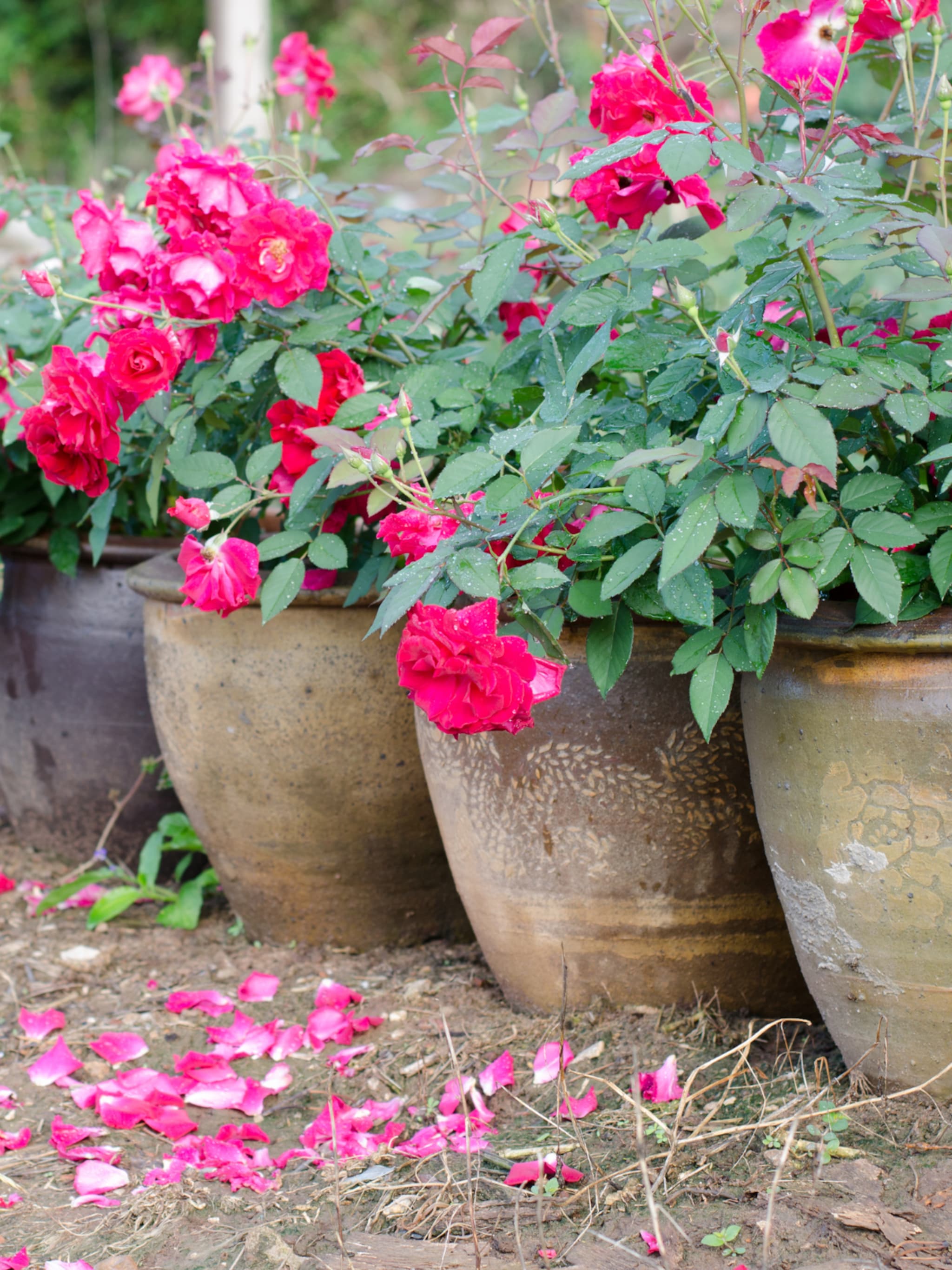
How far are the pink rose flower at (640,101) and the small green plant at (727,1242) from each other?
3.40 ft

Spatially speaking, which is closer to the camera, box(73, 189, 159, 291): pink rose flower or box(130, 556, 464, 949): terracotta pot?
box(73, 189, 159, 291): pink rose flower

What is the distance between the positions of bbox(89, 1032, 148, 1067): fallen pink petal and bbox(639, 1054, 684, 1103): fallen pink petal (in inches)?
26.8

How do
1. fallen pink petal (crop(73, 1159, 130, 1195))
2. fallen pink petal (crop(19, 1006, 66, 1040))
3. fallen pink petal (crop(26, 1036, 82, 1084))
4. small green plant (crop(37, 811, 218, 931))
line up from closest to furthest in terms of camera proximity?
fallen pink petal (crop(73, 1159, 130, 1195)), fallen pink petal (crop(26, 1036, 82, 1084)), fallen pink petal (crop(19, 1006, 66, 1040)), small green plant (crop(37, 811, 218, 931))

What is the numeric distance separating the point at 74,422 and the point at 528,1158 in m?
0.94

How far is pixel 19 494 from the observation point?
2.05 m

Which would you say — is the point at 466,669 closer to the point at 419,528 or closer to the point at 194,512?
the point at 419,528

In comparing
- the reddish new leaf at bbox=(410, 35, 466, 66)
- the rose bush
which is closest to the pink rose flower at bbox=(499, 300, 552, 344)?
the rose bush

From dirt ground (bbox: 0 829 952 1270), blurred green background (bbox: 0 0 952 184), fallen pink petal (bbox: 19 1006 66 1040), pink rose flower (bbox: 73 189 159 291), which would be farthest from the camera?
blurred green background (bbox: 0 0 952 184)

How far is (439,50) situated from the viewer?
4.09 ft

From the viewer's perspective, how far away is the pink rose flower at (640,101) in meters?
1.20

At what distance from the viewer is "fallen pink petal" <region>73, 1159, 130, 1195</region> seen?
130 cm

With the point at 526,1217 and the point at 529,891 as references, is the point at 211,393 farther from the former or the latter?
the point at 526,1217

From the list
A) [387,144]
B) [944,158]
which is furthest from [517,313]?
[944,158]

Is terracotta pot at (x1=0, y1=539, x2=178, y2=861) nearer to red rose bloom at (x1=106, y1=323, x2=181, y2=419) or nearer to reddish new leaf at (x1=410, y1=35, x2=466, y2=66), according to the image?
red rose bloom at (x1=106, y1=323, x2=181, y2=419)
